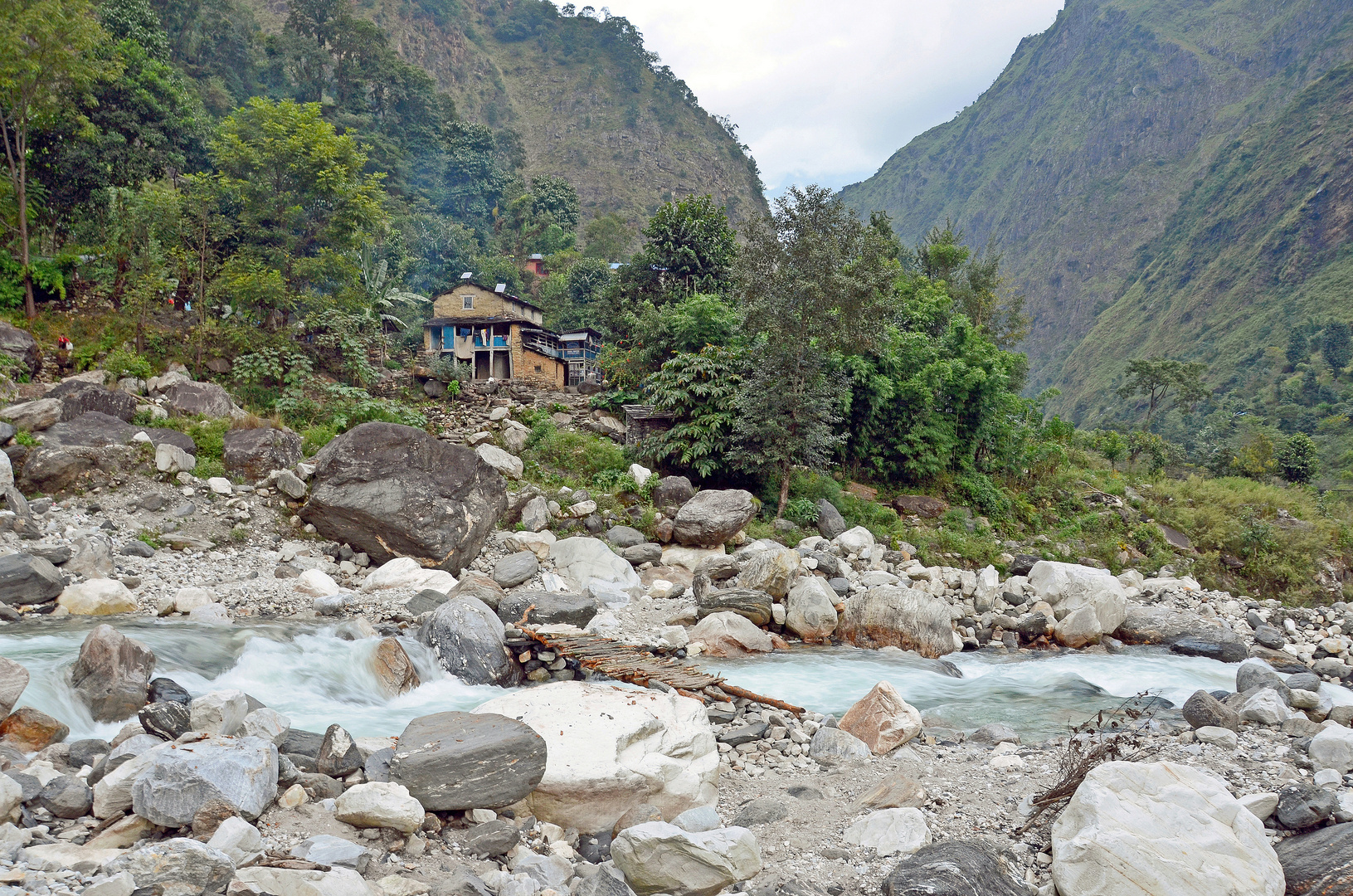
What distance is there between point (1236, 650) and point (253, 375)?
21.7 metres

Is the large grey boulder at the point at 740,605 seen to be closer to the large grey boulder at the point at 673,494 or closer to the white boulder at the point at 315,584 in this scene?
the large grey boulder at the point at 673,494

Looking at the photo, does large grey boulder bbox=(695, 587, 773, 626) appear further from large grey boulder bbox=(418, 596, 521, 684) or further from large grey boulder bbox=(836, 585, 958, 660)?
large grey boulder bbox=(418, 596, 521, 684)

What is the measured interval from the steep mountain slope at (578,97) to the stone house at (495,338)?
1859 inches

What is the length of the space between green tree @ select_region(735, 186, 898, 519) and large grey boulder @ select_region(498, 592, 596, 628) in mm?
7914

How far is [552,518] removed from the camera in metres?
15.4

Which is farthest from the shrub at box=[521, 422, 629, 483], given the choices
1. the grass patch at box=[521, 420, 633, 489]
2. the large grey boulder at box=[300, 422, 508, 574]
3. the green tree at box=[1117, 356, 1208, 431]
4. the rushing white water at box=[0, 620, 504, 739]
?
the green tree at box=[1117, 356, 1208, 431]

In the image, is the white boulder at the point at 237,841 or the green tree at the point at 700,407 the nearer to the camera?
the white boulder at the point at 237,841

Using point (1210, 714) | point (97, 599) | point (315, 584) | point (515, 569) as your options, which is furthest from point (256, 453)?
point (1210, 714)

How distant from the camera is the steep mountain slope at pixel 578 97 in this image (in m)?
80.8

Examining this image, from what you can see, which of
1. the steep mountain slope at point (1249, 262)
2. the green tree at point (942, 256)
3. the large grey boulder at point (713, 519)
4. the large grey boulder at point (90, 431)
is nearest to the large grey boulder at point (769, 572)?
the large grey boulder at point (713, 519)

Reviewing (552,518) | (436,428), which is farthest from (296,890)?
(436,428)

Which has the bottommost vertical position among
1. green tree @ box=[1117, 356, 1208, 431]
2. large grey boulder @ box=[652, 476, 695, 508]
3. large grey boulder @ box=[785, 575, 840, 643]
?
large grey boulder @ box=[785, 575, 840, 643]

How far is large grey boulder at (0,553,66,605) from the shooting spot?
805 cm

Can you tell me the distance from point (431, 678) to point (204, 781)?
4.06 metres
